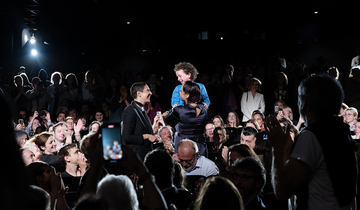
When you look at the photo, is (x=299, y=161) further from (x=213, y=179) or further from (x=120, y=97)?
(x=120, y=97)

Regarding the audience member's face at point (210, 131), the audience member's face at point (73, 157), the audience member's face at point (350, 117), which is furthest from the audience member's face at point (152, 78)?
the audience member's face at point (73, 157)

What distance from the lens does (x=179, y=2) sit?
10250 millimetres

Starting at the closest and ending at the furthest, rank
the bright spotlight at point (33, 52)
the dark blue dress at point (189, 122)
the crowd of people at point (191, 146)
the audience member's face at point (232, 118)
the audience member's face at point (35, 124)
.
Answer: the crowd of people at point (191, 146), the dark blue dress at point (189, 122), the audience member's face at point (35, 124), the audience member's face at point (232, 118), the bright spotlight at point (33, 52)

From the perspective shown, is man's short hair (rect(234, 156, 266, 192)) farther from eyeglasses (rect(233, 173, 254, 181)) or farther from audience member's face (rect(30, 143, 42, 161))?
audience member's face (rect(30, 143, 42, 161))

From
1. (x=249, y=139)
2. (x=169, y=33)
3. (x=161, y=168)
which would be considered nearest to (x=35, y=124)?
(x=249, y=139)

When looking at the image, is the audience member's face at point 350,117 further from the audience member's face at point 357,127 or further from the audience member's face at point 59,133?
the audience member's face at point 59,133

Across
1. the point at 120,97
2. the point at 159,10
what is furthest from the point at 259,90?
the point at 159,10

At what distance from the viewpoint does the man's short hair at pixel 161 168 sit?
95.2 inches

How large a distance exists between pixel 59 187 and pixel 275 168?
1.41m

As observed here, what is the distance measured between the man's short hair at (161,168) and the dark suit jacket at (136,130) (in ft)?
6.17

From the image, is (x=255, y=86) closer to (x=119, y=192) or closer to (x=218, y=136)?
(x=218, y=136)

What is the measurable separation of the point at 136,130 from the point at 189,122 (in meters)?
0.75

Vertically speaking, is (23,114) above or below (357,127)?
above

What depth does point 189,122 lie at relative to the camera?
4734 millimetres
